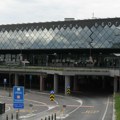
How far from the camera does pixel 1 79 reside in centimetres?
13575

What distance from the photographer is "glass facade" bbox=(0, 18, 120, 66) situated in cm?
11425

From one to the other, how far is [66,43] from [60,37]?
3.13 metres

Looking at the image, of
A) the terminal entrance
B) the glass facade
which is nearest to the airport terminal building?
the glass facade

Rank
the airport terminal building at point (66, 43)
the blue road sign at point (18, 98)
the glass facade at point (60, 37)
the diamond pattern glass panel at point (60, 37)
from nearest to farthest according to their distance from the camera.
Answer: the blue road sign at point (18, 98) → the diamond pattern glass panel at point (60, 37) → the glass facade at point (60, 37) → the airport terminal building at point (66, 43)

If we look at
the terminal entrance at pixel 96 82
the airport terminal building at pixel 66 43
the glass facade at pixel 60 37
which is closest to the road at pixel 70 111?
the airport terminal building at pixel 66 43

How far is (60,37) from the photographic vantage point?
12300 cm

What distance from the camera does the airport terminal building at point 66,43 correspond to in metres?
115

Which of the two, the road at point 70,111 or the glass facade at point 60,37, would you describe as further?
the glass facade at point 60,37

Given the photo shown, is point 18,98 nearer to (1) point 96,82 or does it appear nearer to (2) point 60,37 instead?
(1) point 96,82

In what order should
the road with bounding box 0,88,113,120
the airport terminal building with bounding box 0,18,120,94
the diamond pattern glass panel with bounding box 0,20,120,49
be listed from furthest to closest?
1. the airport terminal building with bounding box 0,18,120,94
2. the diamond pattern glass panel with bounding box 0,20,120,49
3. the road with bounding box 0,88,113,120

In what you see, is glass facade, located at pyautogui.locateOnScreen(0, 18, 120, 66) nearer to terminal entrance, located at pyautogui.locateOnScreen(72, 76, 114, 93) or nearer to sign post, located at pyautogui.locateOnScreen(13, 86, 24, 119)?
terminal entrance, located at pyautogui.locateOnScreen(72, 76, 114, 93)

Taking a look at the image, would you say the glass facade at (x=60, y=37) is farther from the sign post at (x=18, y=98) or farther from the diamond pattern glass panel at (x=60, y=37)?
the sign post at (x=18, y=98)

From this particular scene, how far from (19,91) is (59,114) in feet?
97.6

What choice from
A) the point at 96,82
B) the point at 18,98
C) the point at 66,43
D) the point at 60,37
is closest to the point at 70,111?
the point at 18,98
